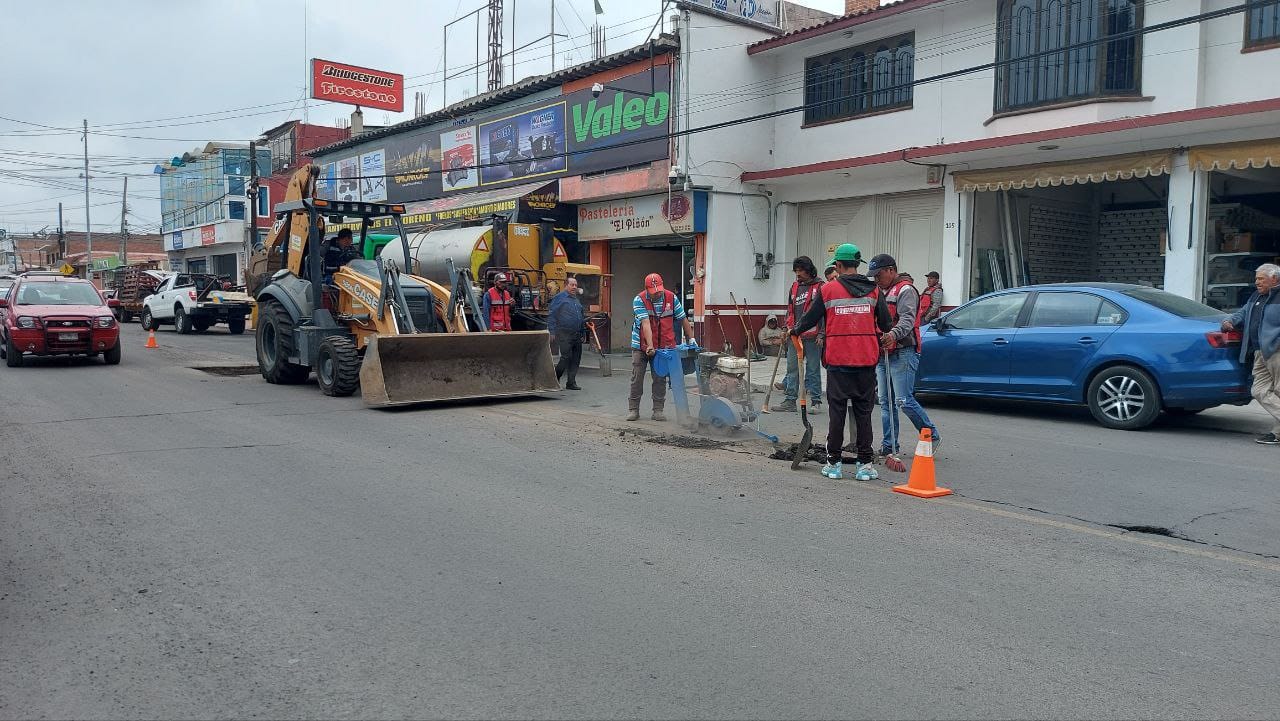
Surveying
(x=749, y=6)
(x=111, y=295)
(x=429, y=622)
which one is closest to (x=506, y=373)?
(x=429, y=622)

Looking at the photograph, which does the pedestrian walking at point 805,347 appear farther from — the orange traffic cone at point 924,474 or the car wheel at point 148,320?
the car wheel at point 148,320

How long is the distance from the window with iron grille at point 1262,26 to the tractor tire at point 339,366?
1312 centimetres

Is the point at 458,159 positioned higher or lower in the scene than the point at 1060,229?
higher

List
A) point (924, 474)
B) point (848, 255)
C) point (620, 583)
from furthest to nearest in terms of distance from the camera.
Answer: point (848, 255) → point (924, 474) → point (620, 583)

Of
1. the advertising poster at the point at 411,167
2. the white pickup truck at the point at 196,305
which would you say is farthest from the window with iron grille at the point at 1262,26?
the white pickup truck at the point at 196,305

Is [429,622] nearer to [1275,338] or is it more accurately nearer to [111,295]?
[1275,338]

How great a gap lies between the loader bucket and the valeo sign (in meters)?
8.44

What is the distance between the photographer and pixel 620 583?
485 centimetres

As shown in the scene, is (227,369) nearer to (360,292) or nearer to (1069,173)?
(360,292)

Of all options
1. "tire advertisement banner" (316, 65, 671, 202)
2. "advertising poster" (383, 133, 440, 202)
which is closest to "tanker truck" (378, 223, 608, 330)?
"tire advertisement banner" (316, 65, 671, 202)

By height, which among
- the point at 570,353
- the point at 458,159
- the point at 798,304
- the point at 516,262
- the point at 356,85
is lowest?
the point at 570,353

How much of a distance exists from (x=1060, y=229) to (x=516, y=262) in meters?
A: 10.3

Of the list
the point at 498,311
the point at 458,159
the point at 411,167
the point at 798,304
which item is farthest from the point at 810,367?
the point at 411,167

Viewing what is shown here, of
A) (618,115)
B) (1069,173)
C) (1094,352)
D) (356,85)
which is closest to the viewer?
(1094,352)
